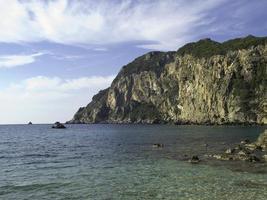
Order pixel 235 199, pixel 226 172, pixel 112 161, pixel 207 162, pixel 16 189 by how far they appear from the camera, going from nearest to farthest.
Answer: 1. pixel 235 199
2. pixel 16 189
3. pixel 226 172
4. pixel 207 162
5. pixel 112 161

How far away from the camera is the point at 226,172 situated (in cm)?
4131

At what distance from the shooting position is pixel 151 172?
42344mm

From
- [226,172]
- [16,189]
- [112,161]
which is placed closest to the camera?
[16,189]

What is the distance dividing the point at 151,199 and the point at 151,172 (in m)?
12.8

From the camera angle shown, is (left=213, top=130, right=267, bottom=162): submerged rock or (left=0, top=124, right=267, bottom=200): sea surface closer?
(left=0, top=124, right=267, bottom=200): sea surface

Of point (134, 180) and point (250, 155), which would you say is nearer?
point (134, 180)

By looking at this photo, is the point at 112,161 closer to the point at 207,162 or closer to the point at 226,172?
the point at 207,162

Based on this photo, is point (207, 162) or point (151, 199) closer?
point (151, 199)

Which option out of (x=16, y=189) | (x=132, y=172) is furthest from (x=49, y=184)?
(x=132, y=172)

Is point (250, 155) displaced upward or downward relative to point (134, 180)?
A: upward

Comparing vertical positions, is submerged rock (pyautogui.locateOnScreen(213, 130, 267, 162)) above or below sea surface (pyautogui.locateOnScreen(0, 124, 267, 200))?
above

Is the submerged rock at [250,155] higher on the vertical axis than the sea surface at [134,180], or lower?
higher

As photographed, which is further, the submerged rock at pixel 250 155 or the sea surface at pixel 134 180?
the submerged rock at pixel 250 155

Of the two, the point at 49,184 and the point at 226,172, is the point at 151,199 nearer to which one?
the point at 49,184
